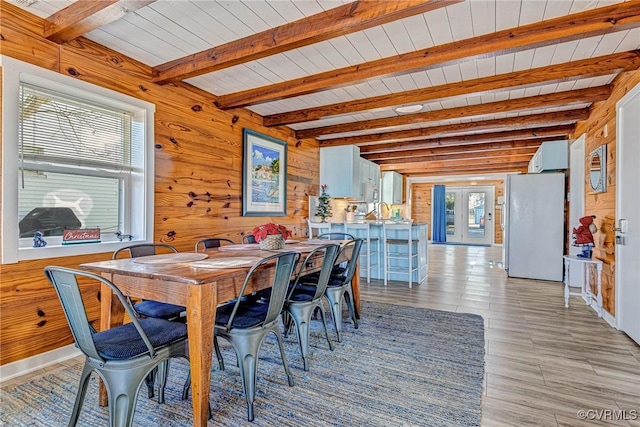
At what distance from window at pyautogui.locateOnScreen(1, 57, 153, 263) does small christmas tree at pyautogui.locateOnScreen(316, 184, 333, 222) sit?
10.6ft

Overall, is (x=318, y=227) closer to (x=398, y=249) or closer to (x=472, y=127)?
(x=398, y=249)

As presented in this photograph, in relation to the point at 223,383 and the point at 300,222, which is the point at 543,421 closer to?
the point at 223,383

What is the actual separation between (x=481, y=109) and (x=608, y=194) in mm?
1615

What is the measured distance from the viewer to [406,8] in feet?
6.07

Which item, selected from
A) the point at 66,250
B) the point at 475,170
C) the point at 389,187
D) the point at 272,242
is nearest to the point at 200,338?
the point at 272,242

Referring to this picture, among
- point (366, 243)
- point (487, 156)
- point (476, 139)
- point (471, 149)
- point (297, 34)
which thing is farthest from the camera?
point (487, 156)

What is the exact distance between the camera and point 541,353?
8.25ft

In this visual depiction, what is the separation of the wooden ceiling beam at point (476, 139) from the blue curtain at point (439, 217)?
19.4ft

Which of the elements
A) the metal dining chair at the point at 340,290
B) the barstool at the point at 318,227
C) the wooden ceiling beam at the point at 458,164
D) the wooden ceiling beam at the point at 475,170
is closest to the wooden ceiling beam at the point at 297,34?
the metal dining chair at the point at 340,290

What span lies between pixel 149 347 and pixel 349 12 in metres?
2.17

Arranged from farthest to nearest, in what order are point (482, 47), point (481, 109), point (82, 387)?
point (481, 109)
point (482, 47)
point (82, 387)

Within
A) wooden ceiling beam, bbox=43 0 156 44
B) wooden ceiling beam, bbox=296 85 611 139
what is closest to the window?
wooden ceiling beam, bbox=43 0 156 44

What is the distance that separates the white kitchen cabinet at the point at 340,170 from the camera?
5.89 m

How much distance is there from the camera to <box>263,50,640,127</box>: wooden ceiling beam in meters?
2.70
